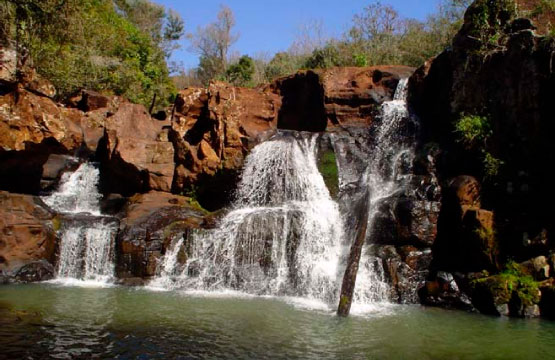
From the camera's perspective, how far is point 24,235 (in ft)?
47.5

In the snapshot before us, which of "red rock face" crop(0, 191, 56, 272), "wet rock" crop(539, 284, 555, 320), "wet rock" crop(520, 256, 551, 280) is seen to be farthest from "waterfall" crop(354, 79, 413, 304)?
"red rock face" crop(0, 191, 56, 272)

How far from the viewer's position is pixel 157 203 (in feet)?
55.8

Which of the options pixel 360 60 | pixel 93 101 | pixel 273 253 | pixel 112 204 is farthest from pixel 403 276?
pixel 93 101

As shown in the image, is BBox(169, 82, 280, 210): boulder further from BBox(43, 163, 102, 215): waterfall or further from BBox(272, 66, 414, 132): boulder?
BBox(43, 163, 102, 215): waterfall

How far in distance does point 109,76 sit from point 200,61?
2166 cm

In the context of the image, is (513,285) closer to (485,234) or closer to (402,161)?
(485,234)

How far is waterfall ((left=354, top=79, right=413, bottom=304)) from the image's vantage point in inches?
491

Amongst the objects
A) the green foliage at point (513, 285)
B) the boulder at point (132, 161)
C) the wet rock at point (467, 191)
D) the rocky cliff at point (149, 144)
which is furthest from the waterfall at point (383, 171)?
the boulder at point (132, 161)

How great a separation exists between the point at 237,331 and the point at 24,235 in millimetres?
8729

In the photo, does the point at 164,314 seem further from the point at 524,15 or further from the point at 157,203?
the point at 524,15

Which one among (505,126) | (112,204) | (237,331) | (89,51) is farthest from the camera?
(89,51)

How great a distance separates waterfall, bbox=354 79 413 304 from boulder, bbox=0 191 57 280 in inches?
349

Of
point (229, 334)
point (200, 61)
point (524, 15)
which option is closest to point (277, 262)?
point (229, 334)

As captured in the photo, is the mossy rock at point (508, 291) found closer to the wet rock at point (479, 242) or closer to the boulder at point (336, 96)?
the wet rock at point (479, 242)
